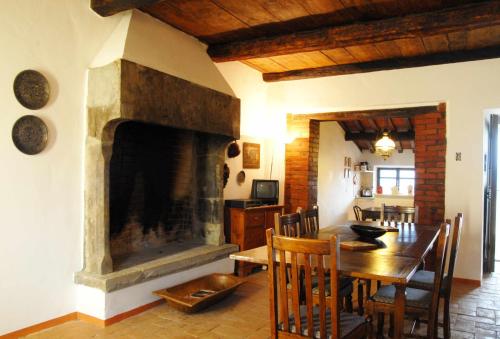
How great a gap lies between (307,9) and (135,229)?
2.88m

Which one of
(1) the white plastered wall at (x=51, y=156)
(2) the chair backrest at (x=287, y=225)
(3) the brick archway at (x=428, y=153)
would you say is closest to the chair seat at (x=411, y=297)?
(2) the chair backrest at (x=287, y=225)

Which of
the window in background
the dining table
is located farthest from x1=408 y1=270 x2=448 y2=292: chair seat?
the window in background

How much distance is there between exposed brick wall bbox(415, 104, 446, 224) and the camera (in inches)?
192

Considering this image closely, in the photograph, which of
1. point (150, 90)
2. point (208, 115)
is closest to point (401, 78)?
point (208, 115)

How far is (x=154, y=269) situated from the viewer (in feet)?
11.9

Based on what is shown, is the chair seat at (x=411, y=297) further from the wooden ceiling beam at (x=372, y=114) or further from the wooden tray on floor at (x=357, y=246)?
the wooden ceiling beam at (x=372, y=114)

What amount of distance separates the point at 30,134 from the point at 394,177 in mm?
9942

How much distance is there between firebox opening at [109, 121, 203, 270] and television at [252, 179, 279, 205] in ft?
3.24

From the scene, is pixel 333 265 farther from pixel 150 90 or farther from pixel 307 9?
pixel 307 9

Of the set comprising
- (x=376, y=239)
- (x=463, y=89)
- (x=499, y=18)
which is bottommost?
(x=376, y=239)

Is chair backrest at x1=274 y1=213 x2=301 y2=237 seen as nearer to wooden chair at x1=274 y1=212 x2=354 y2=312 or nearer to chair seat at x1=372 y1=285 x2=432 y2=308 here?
wooden chair at x1=274 y1=212 x2=354 y2=312

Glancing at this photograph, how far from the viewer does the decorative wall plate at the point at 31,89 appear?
2.97m

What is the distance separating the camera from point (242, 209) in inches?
192

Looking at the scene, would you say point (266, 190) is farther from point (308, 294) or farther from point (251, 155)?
point (308, 294)
